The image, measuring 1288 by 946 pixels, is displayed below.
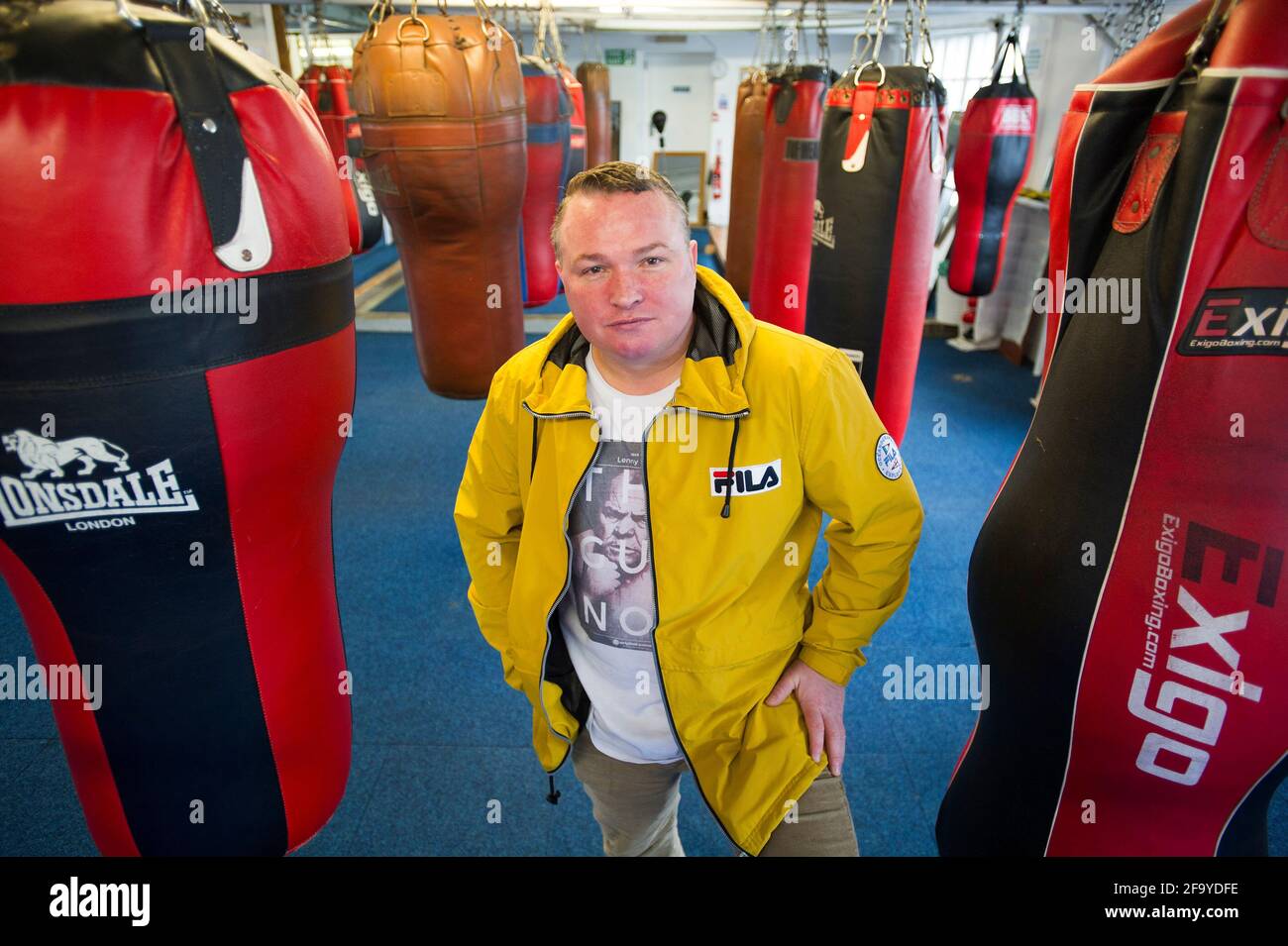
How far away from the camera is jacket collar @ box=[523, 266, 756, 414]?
1.18 meters

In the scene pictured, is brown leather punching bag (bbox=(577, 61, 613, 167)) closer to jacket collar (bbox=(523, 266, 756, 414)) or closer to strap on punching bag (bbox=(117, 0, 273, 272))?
jacket collar (bbox=(523, 266, 756, 414))

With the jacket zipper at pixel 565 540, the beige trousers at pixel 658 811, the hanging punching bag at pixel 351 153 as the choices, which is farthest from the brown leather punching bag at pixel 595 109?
the beige trousers at pixel 658 811

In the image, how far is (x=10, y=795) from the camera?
2197 mm

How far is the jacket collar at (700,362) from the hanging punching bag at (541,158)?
2.06 metres

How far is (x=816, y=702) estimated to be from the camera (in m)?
1.29

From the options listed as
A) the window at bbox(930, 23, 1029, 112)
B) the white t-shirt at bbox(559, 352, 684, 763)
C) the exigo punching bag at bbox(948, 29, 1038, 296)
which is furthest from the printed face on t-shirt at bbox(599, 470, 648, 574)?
the window at bbox(930, 23, 1029, 112)

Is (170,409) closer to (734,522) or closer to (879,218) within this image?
(734,522)

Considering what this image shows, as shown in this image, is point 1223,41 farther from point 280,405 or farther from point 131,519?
point 131,519

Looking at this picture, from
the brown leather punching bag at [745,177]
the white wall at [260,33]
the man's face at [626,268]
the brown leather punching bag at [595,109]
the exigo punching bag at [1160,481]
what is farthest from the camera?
the white wall at [260,33]

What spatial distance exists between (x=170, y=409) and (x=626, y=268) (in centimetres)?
Result: 65

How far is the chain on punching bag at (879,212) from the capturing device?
8.86ft

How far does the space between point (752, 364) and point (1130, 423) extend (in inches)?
20.5

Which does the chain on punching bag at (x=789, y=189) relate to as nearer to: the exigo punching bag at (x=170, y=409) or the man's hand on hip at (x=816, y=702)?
the man's hand on hip at (x=816, y=702)
